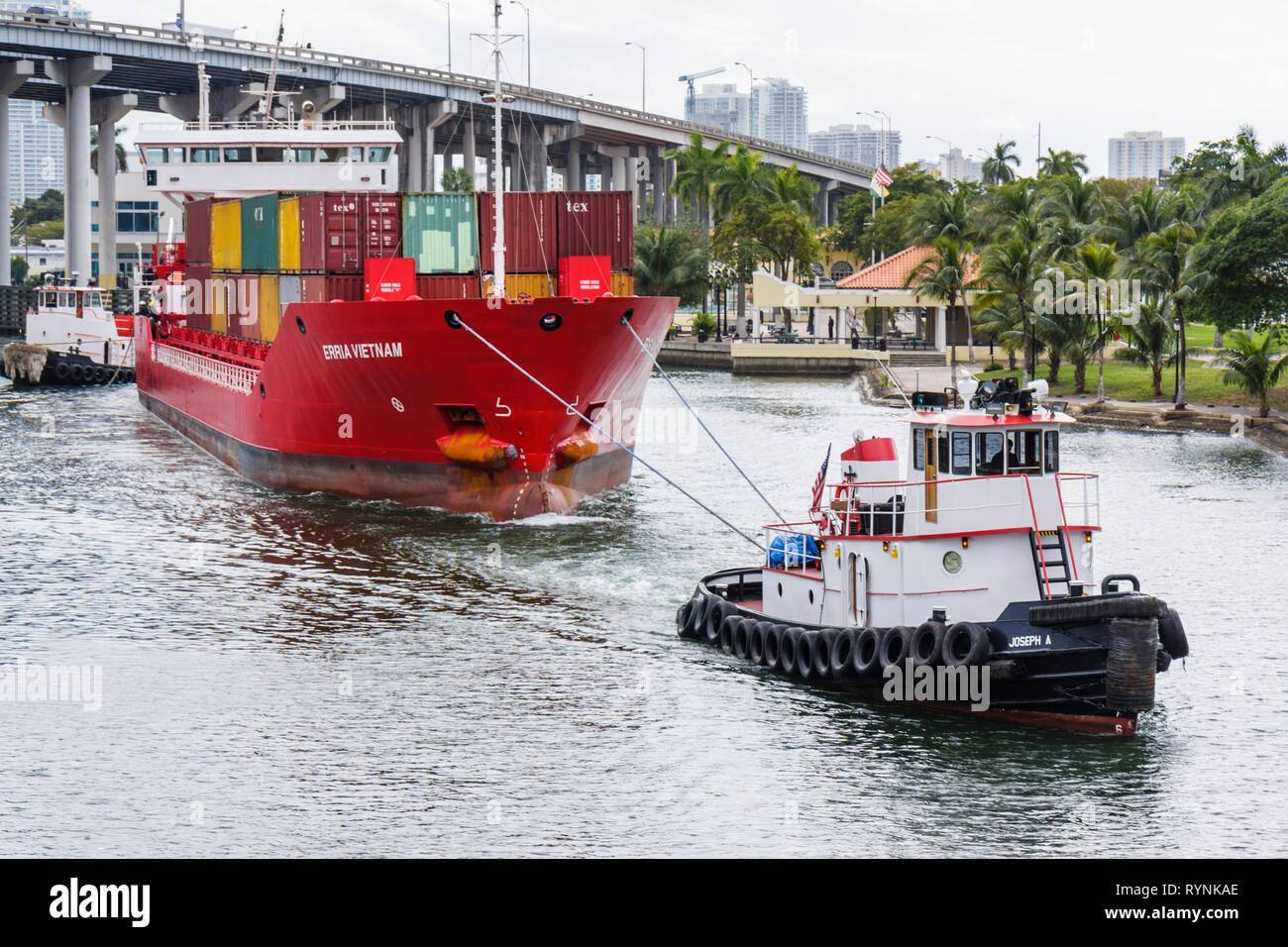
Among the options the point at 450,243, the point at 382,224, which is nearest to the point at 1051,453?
the point at 450,243

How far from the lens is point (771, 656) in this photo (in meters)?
23.9

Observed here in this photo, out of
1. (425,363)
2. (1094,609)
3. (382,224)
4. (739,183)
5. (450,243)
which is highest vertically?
(739,183)

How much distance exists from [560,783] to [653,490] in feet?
80.7

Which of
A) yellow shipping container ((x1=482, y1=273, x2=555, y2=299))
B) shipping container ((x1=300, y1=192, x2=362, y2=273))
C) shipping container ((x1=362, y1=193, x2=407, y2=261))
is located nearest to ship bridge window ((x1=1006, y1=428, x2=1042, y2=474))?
yellow shipping container ((x1=482, y1=273, x2=555, y2=299))

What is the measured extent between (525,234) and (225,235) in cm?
1591

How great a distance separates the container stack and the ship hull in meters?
2.06

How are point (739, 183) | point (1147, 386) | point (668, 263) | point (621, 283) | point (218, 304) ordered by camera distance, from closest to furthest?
point (621, 283)
point (218, 304)
point (1147, 386)
point (668, 263)
point (739, 183)

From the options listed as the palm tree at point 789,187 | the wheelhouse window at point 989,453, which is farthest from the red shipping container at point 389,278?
the palm tree at point 789,187

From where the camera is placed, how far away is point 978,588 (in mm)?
21719

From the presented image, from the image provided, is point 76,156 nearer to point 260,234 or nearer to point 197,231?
point 197,231

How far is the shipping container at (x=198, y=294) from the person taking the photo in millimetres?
57250

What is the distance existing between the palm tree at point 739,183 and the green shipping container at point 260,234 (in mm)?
70171

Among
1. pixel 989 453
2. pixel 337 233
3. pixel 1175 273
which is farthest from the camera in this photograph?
pixel 1175 273

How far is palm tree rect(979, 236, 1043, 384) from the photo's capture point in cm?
7244
